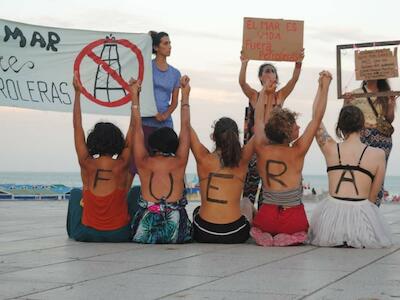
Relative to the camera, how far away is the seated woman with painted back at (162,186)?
8297 mm

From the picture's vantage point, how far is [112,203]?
8.40 m

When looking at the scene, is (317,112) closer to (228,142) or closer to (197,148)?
(228,142)

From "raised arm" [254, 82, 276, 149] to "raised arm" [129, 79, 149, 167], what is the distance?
3.72ft

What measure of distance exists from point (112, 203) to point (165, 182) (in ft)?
1.87

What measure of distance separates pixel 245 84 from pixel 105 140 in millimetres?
1832

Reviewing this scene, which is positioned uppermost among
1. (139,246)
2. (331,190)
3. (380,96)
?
(380,96)

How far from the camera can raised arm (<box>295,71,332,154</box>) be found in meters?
8.25

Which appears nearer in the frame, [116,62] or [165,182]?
[165,182]

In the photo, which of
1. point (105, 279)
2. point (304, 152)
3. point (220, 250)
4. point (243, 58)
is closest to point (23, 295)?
point (105, 279)

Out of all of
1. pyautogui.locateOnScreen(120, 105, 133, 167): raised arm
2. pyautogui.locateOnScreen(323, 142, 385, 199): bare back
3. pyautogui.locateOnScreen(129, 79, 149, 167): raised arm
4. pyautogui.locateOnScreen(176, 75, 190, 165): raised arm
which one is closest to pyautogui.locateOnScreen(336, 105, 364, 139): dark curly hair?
pyautogui.locateOnScreen(323, 142, 385, 199): bare back

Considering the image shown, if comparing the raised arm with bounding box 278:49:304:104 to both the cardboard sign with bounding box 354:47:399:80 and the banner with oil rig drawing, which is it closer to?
the cardboard sign with bounding box 354:47:399:80

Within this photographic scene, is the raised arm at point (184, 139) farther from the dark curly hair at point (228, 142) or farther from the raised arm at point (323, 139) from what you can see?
the raised arm at point (323, 139)

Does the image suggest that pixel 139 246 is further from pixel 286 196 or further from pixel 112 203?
pixel 286 196

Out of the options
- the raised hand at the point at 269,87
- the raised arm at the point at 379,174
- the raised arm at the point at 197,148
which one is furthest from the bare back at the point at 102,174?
the raised arm at the point at 379,174
